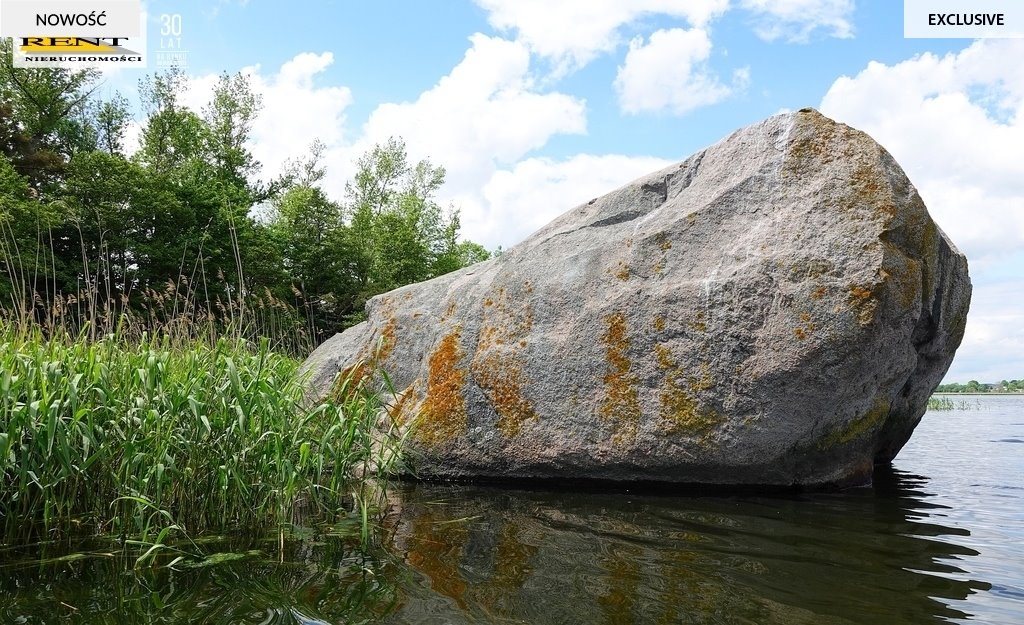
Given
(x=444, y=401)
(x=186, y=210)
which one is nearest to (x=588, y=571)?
(x=444, y=401)

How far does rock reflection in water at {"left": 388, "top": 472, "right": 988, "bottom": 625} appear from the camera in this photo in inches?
104

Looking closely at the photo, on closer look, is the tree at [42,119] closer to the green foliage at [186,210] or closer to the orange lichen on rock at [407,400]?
the green foliage at [186,210]

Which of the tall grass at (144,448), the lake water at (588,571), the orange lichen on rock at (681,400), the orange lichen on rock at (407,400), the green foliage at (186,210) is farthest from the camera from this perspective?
the green foliage at (186,210)

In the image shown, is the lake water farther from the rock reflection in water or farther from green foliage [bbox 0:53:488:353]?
green foliage [bbox 0:53:488:353]

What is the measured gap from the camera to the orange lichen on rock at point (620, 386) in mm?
4891

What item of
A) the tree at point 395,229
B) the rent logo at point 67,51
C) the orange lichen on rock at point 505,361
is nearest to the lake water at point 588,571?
the orange lichen on rock at point 505,361

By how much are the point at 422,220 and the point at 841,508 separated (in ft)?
105

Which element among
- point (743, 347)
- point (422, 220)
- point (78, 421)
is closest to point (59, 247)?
point (422, 220)

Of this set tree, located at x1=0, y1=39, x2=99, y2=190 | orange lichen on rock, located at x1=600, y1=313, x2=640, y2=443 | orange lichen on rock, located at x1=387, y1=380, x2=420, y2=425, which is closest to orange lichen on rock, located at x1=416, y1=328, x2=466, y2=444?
orange lichen on rock, located at x1=387, y1=380, x2=420, y2=425

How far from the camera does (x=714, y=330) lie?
4.70 m

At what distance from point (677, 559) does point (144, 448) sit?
288 centimetres

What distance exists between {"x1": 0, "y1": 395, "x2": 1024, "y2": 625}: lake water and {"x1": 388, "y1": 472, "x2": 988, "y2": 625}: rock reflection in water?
0.04 ft

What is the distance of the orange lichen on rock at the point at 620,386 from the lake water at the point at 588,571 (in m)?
0.54

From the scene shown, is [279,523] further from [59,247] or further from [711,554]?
[59,247]
